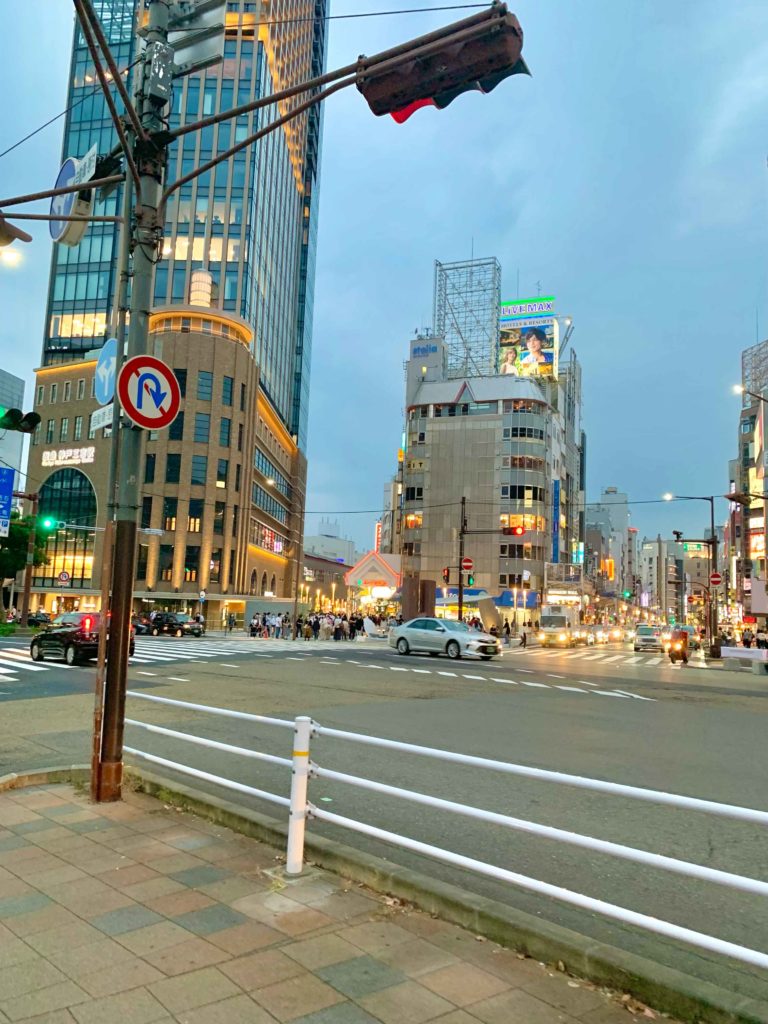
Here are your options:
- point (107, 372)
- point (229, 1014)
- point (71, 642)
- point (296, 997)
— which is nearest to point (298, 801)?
point (296, 997)

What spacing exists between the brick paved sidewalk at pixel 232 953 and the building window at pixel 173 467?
62.3 metres

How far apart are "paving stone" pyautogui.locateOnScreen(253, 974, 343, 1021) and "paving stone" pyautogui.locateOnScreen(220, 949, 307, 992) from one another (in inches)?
1.9

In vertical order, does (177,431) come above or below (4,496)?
above

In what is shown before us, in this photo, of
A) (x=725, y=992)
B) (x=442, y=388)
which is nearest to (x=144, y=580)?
(x=442, y=388)

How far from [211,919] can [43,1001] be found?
0.93 metres

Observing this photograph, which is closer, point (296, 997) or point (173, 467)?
point (296, 997)

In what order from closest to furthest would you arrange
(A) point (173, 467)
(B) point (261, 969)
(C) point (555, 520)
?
(B) point (261, 969)
(A) point (173, 467)
(C) point (555, 520)

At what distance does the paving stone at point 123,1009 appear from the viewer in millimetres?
2979

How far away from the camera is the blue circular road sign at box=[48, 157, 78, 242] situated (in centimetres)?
780

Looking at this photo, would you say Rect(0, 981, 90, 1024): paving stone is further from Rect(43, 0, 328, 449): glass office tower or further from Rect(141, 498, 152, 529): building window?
Rect(43, 0, 328, 449): glass office tower

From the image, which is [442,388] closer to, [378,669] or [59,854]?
[378,669]

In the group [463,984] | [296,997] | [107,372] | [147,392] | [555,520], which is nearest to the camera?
[296,997]

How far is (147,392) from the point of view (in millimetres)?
6500

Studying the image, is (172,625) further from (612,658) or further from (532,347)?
(532,347)
